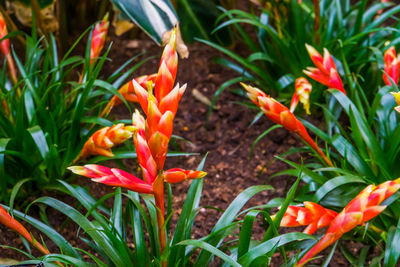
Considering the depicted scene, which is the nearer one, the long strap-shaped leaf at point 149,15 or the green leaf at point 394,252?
the green leaf at point 394,252

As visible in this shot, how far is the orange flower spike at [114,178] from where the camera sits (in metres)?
1.05

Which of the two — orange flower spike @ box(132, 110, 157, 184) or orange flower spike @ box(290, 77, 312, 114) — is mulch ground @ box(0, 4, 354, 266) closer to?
orange flower spike @ box(290, 77, 312, 114)

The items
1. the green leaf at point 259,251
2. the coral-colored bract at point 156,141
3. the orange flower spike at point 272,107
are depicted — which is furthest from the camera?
the orange flower spike at point 272,107

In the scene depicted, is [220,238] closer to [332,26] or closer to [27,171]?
[27,171]

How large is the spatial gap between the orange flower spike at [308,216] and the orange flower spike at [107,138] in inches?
19.4

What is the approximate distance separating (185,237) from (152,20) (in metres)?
0.68

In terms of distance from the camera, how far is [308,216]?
1.38 metres

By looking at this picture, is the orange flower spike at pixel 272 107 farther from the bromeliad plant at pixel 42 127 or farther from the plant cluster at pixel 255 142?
the bromeliad plant at pixel 42 127

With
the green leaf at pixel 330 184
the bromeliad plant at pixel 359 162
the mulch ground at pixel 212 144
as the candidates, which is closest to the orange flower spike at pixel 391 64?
the bromeliad plant at pixel 359 162

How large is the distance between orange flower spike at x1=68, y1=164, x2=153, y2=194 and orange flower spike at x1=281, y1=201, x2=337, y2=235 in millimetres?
467

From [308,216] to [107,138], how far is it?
24.6 inches

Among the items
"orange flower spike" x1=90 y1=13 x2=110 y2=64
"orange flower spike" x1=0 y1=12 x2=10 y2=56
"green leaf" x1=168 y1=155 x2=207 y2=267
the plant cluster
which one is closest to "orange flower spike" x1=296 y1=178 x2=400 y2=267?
the plant cluster

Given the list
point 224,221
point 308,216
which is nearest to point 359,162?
point 308,216

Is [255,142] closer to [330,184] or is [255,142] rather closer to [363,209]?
[330,184]
